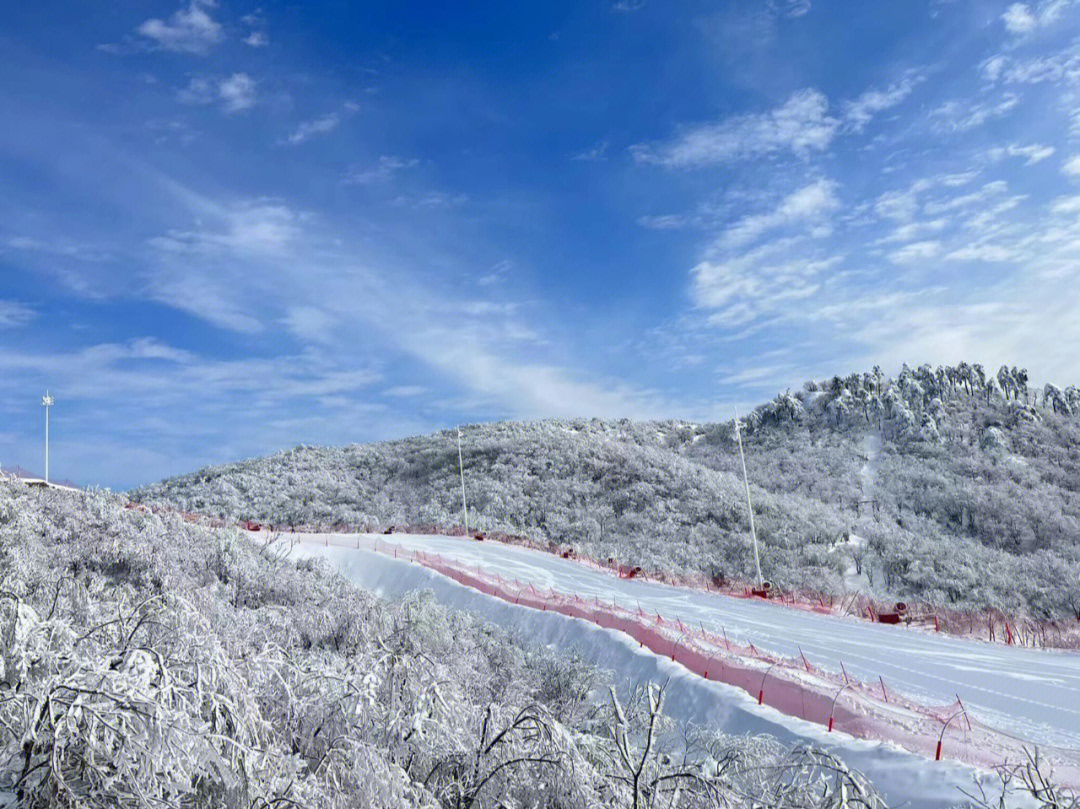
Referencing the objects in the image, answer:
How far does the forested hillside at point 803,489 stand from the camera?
133 feet

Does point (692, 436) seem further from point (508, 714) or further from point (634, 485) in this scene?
point (508, 714)

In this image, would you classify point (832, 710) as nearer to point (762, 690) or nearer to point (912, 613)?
point (762, 690)

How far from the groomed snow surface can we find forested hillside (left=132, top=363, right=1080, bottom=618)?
13529mm

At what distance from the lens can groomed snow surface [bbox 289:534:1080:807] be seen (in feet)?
33.8

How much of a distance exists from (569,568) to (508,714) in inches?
1104

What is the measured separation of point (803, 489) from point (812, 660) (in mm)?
48973

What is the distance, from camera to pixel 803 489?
63.9 metres

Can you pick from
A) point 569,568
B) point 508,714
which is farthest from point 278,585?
point 569,568

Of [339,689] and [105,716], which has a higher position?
[105,716]

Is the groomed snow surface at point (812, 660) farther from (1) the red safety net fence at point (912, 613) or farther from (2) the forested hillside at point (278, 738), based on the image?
(2) the forested hillside at point (278, 738)

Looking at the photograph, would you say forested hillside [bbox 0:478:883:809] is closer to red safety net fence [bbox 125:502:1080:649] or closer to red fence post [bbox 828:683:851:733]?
red fence post [bbox 828:683:851:733]

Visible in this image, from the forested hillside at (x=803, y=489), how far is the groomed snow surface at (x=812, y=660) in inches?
533

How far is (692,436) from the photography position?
91.3m

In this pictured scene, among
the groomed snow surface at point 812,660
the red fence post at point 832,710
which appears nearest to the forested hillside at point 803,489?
the groomed snow surface at point 812,660
